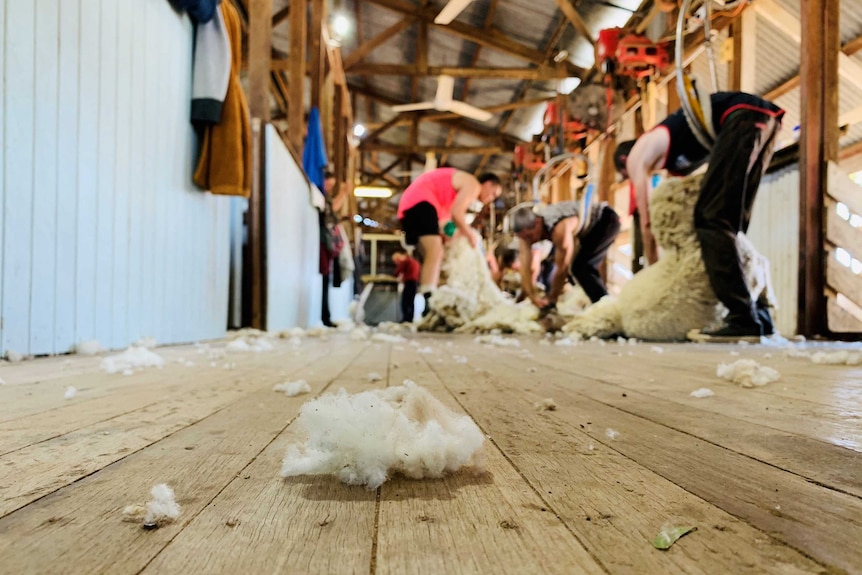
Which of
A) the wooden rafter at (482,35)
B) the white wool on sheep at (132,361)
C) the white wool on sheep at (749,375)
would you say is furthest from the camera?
the wooden rafter at (482,35)

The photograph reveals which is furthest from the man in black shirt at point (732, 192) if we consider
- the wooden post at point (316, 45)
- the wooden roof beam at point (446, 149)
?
the wooden roof beam at point (446, 149)

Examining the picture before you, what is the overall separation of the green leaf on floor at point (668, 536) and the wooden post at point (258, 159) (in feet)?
10.5

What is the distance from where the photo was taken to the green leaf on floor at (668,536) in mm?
406

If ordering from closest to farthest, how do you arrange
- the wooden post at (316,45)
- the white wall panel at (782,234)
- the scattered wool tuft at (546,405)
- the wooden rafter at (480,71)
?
1. the scattered wool tuft at (546,405)
2. the white wall panel at (782,234)
3. the wooden post at (316,45)
4. the wooden rafter at (480,71)

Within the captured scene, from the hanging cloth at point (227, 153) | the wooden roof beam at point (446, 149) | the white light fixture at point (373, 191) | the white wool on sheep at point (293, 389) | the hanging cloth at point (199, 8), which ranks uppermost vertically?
the wooden roof beam at point (446, 149)

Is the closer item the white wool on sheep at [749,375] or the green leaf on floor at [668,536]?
the green leaf on floor at [668,536]

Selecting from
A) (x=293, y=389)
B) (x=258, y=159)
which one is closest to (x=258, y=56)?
(x=258, y=159)

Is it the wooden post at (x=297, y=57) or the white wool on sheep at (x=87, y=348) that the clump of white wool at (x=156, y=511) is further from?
the wooden post at (x=297, y=57)

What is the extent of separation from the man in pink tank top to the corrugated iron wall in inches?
85.6

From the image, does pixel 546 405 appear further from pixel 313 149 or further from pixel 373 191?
pixel 373 191

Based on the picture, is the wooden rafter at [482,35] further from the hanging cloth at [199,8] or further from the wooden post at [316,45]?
the hanging cloth at [199,8]

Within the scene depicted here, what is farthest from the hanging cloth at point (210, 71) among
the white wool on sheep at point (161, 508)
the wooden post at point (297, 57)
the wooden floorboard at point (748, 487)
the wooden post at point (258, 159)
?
the white wool on sheep at point (161, 508)

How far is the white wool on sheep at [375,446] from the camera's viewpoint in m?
0.56

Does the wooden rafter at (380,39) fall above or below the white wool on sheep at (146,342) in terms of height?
above
